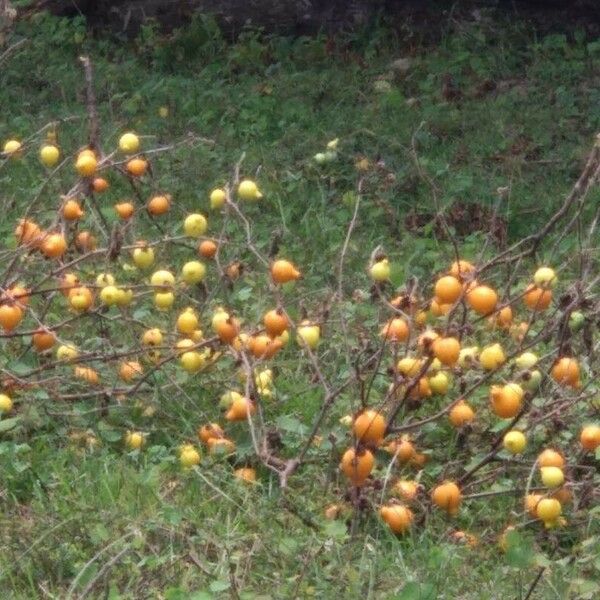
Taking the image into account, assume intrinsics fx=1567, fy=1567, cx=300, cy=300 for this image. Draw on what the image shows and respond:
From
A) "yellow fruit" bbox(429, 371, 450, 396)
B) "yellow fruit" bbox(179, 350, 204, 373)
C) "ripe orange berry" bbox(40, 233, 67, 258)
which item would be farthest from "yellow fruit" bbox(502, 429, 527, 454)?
"ripe orange berry" bbox(40, 233, 67, 258)

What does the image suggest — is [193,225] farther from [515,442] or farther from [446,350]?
[515,442]

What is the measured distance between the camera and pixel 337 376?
4.18 metres

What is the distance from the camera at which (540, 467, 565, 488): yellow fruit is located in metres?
3.38

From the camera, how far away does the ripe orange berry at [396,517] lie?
11.2ft

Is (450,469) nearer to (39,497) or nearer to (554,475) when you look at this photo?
(554,475)

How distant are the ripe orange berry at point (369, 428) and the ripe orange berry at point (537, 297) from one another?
529mm

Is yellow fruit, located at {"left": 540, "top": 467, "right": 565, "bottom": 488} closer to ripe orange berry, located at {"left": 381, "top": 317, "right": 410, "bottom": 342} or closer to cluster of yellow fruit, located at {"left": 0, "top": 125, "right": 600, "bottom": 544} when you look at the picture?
cluster of yellow fruit, located at {"left": 0, "top": 125, "right": 600, "bottom": 544}

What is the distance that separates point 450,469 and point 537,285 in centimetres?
49

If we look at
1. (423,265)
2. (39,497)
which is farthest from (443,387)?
(423,265)

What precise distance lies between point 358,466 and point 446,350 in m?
0.33

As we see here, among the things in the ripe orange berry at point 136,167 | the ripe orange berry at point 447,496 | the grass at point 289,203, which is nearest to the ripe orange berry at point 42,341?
the grass at point 289,203

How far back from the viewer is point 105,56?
8.62 m

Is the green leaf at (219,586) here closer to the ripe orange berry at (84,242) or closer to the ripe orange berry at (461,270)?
the ripe orange berry at (461,270)

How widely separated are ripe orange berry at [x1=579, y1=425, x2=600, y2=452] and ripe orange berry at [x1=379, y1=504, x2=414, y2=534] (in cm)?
44
